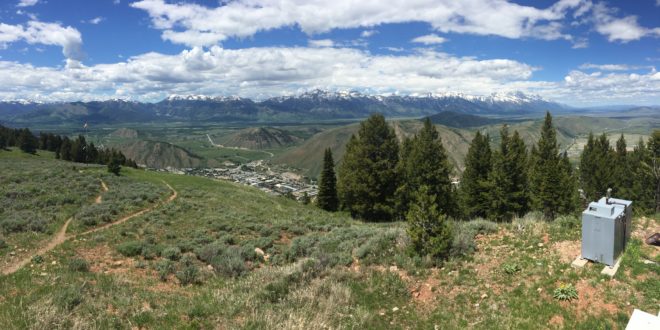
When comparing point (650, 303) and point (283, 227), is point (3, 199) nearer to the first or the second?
point (283, 227)

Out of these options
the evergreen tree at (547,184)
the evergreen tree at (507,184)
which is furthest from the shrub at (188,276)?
the evergreen tree at (547,184)

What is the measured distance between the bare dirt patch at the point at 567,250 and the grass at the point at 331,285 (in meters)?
0.14

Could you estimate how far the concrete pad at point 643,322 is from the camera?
7.21 metres

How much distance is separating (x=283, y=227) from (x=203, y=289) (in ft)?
33.3

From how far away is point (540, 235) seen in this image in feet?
45.5

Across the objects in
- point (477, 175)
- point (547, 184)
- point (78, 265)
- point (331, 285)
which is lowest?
point (547, 184)

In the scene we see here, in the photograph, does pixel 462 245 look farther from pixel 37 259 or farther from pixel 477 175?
pixel 477 175

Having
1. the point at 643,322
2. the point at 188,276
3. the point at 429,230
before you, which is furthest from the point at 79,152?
the point at 643,322

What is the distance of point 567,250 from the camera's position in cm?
1220

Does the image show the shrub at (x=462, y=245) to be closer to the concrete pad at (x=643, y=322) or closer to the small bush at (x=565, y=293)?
the small bush at (x=565, y=293)

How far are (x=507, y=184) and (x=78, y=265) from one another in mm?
34943

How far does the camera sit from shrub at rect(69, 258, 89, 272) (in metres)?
12.9

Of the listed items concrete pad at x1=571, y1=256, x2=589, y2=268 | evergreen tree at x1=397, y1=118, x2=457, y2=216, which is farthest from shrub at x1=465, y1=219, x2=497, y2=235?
evergreen tree at x1=397, y1=118, x2=457, y2=216

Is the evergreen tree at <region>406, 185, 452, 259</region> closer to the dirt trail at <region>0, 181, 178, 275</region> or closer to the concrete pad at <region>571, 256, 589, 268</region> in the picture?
the concrete pad at <region>571, 256, 589, 268</region>
